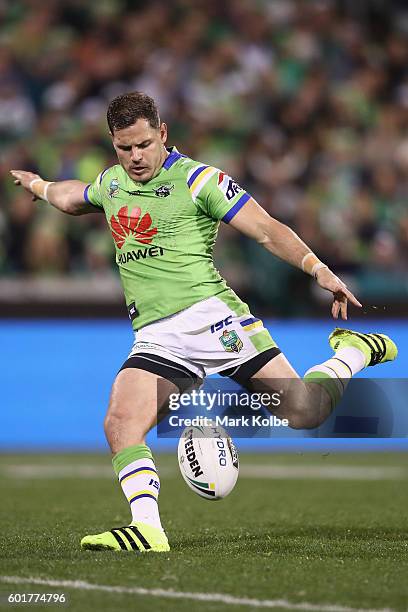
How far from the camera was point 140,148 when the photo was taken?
19.5 feet

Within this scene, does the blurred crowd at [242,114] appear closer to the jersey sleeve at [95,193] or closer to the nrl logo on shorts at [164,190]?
the jersey sleeve at [95,193]

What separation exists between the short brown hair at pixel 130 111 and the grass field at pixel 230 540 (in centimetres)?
208

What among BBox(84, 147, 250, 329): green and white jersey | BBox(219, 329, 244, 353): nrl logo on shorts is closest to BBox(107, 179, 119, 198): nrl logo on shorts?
BBox(84, 147, 250, 329): green and white jersey

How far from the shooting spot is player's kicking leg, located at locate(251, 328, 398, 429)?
6070 millimetres

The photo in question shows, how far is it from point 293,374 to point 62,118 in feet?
28.8

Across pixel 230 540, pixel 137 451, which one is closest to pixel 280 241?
pixel 137 451

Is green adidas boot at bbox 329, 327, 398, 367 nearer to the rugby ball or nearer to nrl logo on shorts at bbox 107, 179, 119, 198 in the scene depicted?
the rugby ball

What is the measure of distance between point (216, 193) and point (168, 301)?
1.97ft

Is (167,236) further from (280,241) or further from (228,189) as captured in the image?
(280,241)

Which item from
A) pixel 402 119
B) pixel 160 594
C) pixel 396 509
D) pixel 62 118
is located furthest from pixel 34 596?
pixel 402 119

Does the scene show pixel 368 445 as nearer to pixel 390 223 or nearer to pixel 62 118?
pixel 390 223

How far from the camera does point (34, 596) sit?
14.8 feet

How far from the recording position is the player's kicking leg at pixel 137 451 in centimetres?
579

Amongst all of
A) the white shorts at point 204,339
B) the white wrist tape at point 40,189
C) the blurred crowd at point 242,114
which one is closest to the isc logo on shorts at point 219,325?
the white shorts at point 204,339
